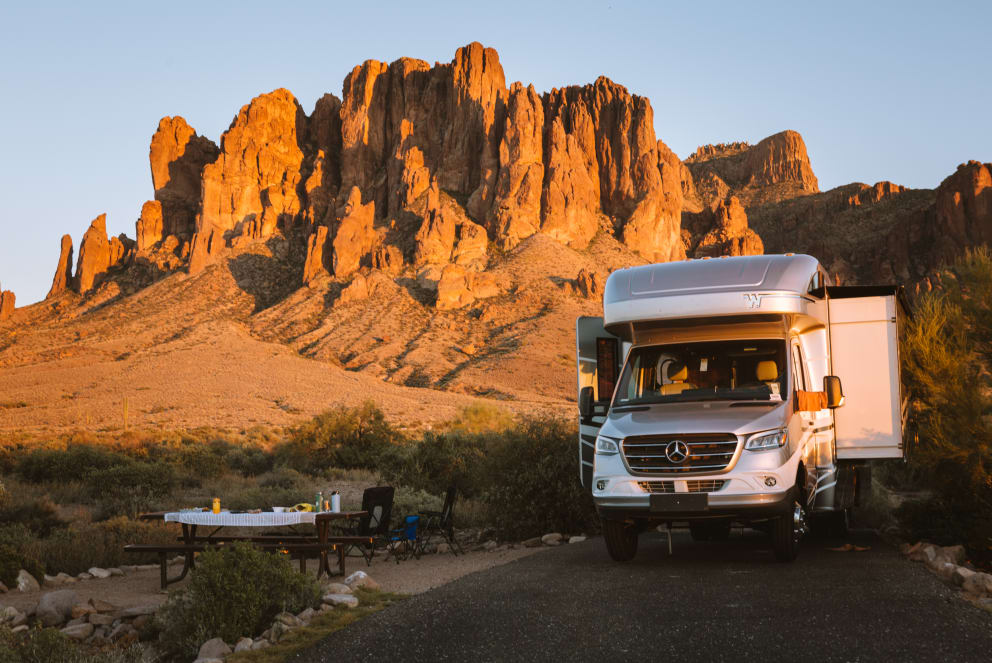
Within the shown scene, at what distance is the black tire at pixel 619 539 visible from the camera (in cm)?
952

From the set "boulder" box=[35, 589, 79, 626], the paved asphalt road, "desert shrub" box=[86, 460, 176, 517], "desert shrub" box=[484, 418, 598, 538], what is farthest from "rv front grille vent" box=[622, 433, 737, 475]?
"desert shrub" box=[86, 460, 176, 517]

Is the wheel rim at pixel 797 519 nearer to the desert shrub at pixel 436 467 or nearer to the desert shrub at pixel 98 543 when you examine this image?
the desert shrub at pixel 98 543

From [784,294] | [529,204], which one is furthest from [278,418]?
[529,204]

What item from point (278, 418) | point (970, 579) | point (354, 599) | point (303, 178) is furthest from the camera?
point (303, 178)

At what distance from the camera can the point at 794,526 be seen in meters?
8.99

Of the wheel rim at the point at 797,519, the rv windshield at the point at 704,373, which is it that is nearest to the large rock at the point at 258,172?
the rv windshield at the point at 704,373

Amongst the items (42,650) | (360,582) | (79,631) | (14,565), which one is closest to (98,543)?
(14,565)

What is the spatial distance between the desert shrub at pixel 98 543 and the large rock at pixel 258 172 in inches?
3570

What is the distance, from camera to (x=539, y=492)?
13.6 meters

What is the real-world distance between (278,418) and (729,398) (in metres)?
41.5

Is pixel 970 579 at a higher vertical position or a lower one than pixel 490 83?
lower

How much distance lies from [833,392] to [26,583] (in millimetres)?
9828

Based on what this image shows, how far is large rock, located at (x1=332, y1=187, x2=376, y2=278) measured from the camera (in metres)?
89.9

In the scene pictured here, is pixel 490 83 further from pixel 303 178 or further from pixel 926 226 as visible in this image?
pixel 926 226
